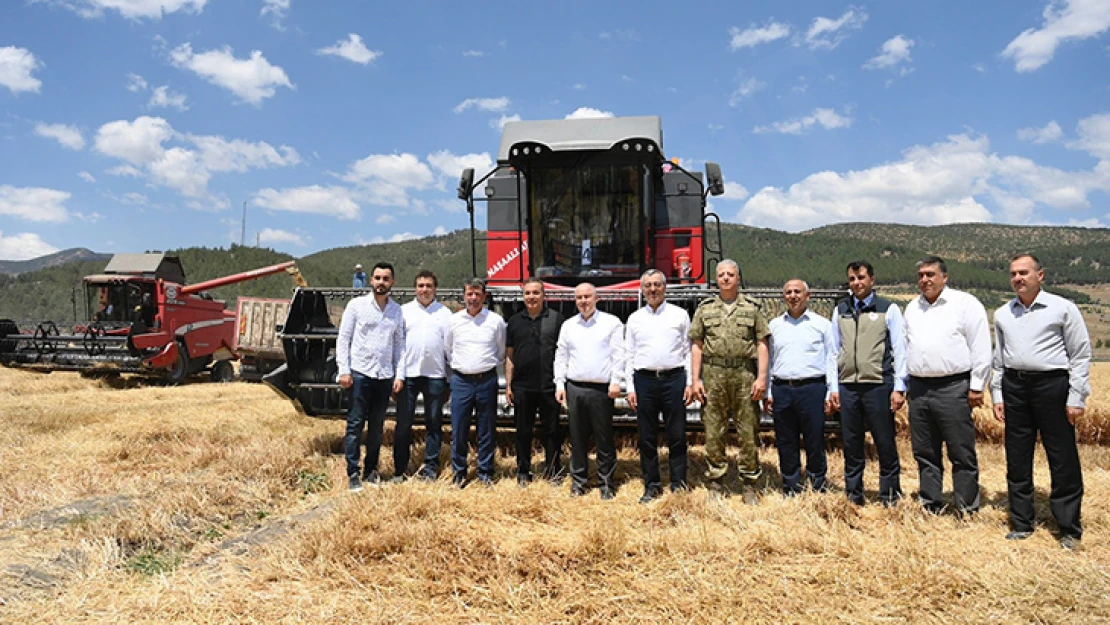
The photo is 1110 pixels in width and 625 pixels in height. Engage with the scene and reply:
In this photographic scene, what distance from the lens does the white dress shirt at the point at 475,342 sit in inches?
212

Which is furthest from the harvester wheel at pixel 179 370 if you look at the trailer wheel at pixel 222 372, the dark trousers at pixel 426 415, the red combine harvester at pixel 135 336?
the dark trousers at pixel 426 415

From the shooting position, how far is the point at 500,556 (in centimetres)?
360

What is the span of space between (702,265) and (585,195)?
1917 millimetres

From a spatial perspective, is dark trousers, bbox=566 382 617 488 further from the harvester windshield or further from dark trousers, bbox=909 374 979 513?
the harvester windshield

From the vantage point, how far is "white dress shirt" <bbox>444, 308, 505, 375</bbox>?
5.38 m

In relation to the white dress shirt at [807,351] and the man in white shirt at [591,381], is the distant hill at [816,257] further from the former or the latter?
the white dress shirt at [807,351]

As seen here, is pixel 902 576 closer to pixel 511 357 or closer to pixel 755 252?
pixel 511 357

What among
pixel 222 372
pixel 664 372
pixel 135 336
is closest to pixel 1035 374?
pixel 664 372

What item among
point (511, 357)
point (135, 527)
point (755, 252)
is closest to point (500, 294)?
point (511, 357)

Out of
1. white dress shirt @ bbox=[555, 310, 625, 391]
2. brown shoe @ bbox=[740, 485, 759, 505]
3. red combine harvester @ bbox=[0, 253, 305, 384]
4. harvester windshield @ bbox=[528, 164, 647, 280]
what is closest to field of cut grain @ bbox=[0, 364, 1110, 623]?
brown shoe @ bbox=[740, 485, 759, 505]

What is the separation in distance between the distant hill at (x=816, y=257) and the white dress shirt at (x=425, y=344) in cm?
4626

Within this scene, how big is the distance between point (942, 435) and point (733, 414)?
138 cm

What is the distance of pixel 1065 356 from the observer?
13.7 feet

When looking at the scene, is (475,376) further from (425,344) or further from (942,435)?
(942,435)
